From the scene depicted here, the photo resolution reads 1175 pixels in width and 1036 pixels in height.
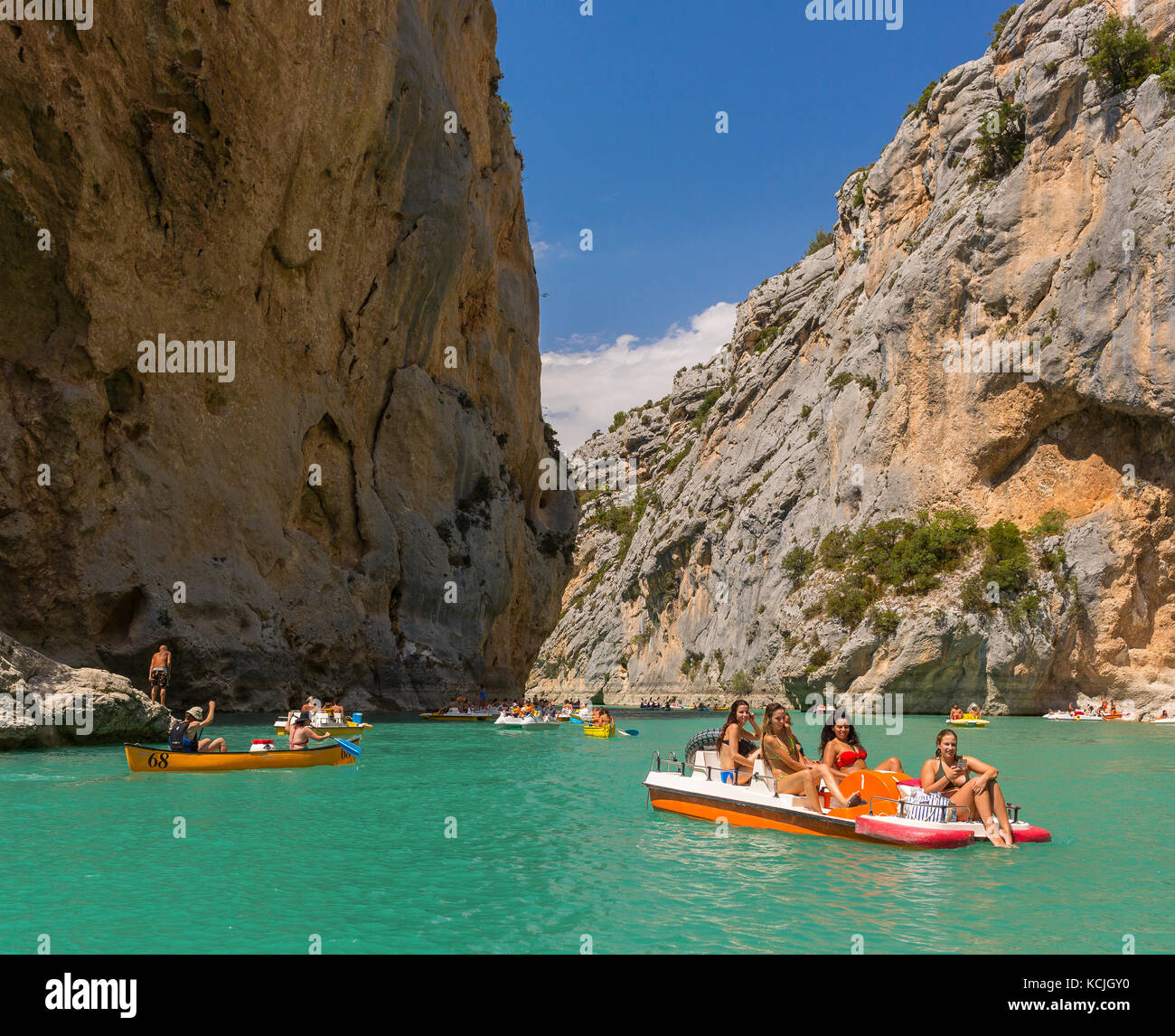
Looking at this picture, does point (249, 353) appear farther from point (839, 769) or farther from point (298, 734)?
point (839, 769)

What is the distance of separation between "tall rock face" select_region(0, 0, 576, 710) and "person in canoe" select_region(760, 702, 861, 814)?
20.9 meters

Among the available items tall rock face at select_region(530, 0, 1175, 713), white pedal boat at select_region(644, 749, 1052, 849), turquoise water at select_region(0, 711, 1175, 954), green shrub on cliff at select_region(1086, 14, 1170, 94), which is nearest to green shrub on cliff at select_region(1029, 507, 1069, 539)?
tall rock face at select_region(530, 0, 1175, 713)

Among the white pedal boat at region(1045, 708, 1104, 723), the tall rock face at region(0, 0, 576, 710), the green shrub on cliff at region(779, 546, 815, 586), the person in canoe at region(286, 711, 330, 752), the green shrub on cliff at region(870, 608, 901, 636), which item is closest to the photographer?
the person in canoe at region(286, 711, 330, 752)

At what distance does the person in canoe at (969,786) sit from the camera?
11492 millimetres

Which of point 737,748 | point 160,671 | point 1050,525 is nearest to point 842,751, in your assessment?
point 737,748

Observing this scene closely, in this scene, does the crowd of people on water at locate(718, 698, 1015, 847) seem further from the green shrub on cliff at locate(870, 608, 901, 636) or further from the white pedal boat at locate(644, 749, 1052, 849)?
the green shrub on cliff at locate(870, 608, 901, 636)

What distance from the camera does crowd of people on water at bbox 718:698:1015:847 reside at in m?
11.6

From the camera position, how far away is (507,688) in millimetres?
51031

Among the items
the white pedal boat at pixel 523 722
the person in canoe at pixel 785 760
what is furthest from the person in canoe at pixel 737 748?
the white pedal boat at pixel 523 722

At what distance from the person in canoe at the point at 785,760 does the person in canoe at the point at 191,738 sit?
36.7 feet

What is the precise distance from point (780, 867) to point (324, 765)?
12364 mm

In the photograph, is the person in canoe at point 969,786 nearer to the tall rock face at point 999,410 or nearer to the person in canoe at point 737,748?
the person in canoe at point 737,748

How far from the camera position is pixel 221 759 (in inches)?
722
